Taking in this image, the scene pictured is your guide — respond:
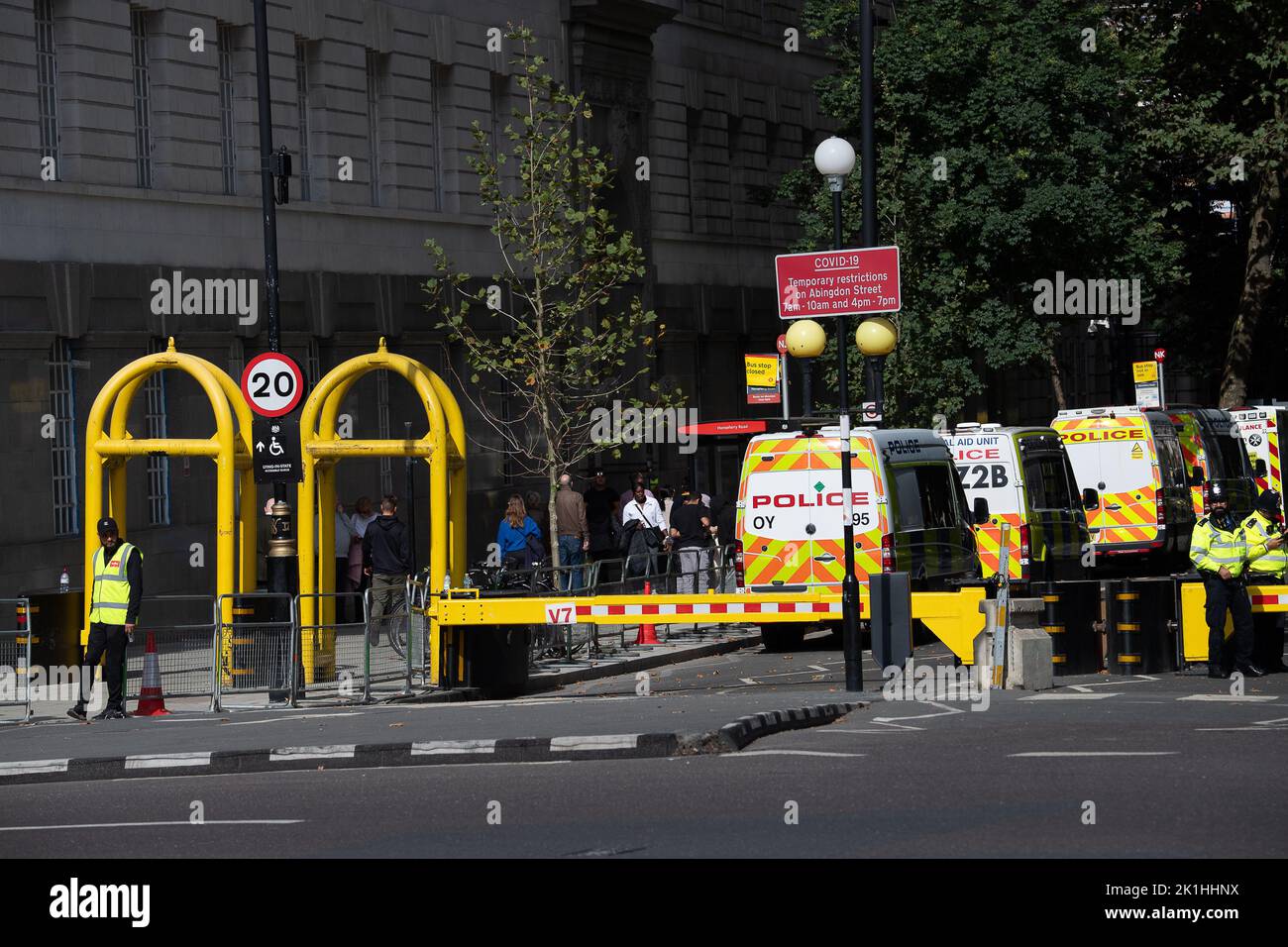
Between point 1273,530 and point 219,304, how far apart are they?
49.1 ft

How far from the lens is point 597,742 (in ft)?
48.9

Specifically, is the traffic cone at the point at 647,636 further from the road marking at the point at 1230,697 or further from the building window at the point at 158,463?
the road marking at the point at 1230,697

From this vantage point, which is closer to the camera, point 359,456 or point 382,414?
point 359,456

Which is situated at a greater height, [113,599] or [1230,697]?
[113,599]

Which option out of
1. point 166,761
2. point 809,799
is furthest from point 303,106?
point 809,799

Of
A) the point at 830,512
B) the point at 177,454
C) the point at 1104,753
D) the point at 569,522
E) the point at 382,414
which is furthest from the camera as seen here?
the point at 382,414

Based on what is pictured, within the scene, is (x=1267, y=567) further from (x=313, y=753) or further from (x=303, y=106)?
(x=303, y=106)

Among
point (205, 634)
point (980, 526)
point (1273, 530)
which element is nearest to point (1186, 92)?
point (980, 526)

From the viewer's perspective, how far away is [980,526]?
27.3 metres

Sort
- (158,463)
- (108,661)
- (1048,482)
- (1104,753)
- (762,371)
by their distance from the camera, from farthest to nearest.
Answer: (158,463), (762,371), (1048,482), (108,661), (1104,753)

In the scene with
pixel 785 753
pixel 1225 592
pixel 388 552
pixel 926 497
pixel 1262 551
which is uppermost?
pixel 926 497

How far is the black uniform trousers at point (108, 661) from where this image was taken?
65.1 feet

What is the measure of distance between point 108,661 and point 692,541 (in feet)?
38.3
